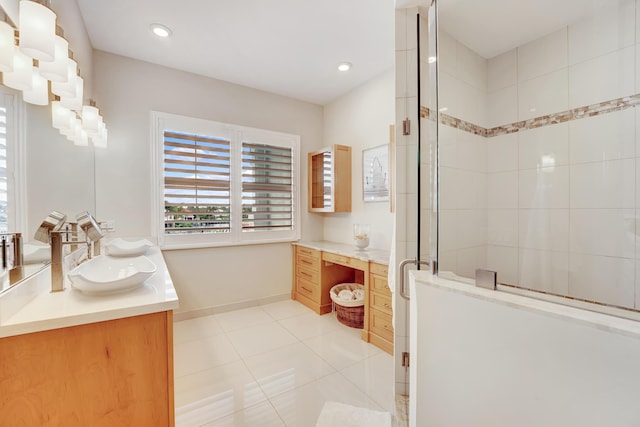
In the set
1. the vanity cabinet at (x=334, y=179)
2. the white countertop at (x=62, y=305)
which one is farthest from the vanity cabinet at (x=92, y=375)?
the vanity cabinet at (x=334, y=179)

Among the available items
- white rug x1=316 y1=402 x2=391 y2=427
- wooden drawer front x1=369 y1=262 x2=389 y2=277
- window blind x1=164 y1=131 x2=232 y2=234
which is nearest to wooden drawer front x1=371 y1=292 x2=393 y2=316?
wooden drawer front x1=369 y1=262 x2=389 y2=277

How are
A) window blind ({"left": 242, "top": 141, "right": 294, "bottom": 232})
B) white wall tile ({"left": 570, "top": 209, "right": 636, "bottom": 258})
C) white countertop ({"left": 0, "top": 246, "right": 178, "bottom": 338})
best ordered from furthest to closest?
window blind ({"left": 242, "top": 141, "right": 294, "bottom": 232}) < white wall tile ({"left": 570, "top": 209, "right": 636, "bottom": 258}) < white countertop ({"left": 0, "top": 246, "right": 178, "bottom": 338})

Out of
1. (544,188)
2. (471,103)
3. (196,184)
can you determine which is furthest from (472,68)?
(196,184)

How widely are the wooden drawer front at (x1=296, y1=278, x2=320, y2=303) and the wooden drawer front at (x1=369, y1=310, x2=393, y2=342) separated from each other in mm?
879

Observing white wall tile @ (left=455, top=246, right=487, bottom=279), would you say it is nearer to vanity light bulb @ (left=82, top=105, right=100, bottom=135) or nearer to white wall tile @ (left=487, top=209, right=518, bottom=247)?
white wall tile @ (left=487, top=209, right=518, bottom=247)

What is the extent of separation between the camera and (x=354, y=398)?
1.78 m

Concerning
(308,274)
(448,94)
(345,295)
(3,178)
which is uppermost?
(448,94)

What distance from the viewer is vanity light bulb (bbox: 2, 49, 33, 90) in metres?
1.03

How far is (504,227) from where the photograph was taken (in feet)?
6.18

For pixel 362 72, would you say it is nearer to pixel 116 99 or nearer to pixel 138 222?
pixel 116 99

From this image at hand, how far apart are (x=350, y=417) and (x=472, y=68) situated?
8.21 ft

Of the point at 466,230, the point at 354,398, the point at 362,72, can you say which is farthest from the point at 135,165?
the point at 466,230

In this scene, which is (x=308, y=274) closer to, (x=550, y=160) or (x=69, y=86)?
(x=550, y=160)

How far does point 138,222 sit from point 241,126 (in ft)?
5.22
